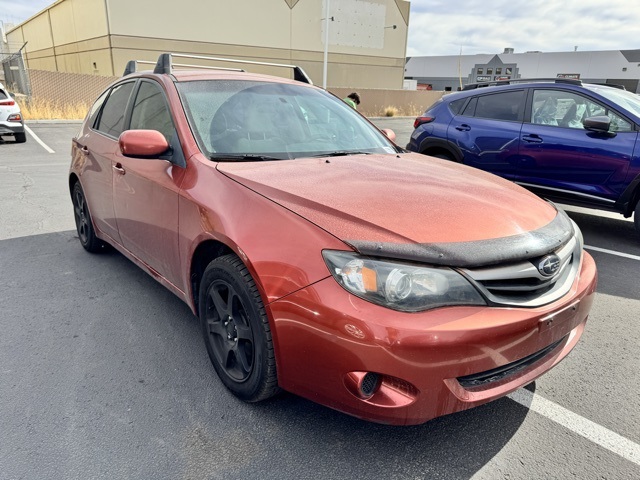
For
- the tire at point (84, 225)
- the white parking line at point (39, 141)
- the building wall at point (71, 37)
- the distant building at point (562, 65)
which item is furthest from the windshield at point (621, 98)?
the distant building at point (562, 65)

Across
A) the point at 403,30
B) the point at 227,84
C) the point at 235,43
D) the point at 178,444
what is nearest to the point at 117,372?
the point at 178,444

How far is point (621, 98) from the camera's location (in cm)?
547

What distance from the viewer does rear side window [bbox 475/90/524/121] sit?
19.6ft

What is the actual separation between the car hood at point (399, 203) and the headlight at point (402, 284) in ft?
0.23

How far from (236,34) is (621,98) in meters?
27.0

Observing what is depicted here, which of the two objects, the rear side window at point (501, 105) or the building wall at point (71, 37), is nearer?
the rear side window at point (501, 105)

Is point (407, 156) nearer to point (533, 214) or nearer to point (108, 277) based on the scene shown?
point (533, 214)

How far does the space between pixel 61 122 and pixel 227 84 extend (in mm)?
16881

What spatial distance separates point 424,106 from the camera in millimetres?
32219

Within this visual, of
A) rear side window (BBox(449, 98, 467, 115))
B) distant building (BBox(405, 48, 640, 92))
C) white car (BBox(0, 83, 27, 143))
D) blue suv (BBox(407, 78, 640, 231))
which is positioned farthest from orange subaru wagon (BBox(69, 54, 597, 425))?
distant building (BBox(405, 48, 640, 92))

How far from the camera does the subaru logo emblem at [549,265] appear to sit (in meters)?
2.01

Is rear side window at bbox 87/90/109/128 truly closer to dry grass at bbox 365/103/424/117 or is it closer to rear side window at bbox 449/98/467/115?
rear side window at bbox 449/98/467/115

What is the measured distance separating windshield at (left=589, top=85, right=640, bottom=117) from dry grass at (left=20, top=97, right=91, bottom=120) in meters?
18.2

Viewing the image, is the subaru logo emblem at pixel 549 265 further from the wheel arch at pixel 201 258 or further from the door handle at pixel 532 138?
the door handle at pixel 532 138
